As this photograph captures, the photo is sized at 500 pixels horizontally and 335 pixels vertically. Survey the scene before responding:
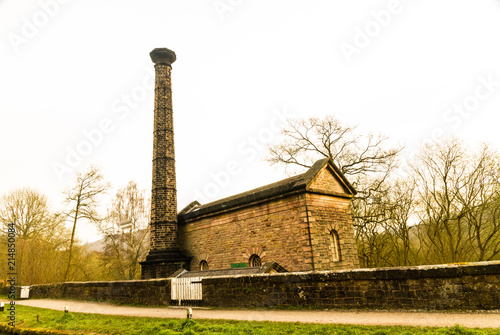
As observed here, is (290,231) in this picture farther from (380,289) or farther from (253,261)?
(380,289)

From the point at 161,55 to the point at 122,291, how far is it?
50.5 feet

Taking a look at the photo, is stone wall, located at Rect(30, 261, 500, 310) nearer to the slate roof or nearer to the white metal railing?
the white metal railing

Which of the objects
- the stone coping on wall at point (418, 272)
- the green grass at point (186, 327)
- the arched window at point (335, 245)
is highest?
the arched window at point (335, 245)

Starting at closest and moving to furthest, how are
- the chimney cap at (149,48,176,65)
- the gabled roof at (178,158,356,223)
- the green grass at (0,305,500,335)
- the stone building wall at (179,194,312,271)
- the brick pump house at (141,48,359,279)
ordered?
the green grass at (0,305,500,335)
the stone building wall at (179,194,312,271)
the brick pump house at (141,48,359,279)
the gabled roof at (178,158,356,223)
the chimney cap at (149,48,176,65)

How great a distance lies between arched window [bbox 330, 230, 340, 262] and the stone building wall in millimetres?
1916

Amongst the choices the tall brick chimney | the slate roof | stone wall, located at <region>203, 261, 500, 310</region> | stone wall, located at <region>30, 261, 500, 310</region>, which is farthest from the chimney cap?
stone wall, located at <region>203, 261, 500, 310</region>

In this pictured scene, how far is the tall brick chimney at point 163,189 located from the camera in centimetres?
1756

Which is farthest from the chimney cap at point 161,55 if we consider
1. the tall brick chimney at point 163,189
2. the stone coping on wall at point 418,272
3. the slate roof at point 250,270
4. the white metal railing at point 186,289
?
the stone coping on wall at point 418,272

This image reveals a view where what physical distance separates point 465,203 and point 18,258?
110 ft

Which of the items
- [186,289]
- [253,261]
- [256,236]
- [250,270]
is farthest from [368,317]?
[253,261]

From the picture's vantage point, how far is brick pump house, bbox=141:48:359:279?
13.0 m

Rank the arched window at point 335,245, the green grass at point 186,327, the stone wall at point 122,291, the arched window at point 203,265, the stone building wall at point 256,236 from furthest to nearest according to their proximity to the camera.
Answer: the arched window at point 203,265
the arched window at point 335,245
the stone building wall at point 256,236
the stone wall at point 122,291
the green grass at point 186,327

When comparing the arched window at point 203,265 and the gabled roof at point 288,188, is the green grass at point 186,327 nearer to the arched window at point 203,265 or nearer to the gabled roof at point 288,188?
the gabled roof at point 288,188

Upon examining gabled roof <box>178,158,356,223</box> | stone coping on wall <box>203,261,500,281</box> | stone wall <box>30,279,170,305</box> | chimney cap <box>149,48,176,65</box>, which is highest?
chimney cap <box>149,48,176,65</box>
